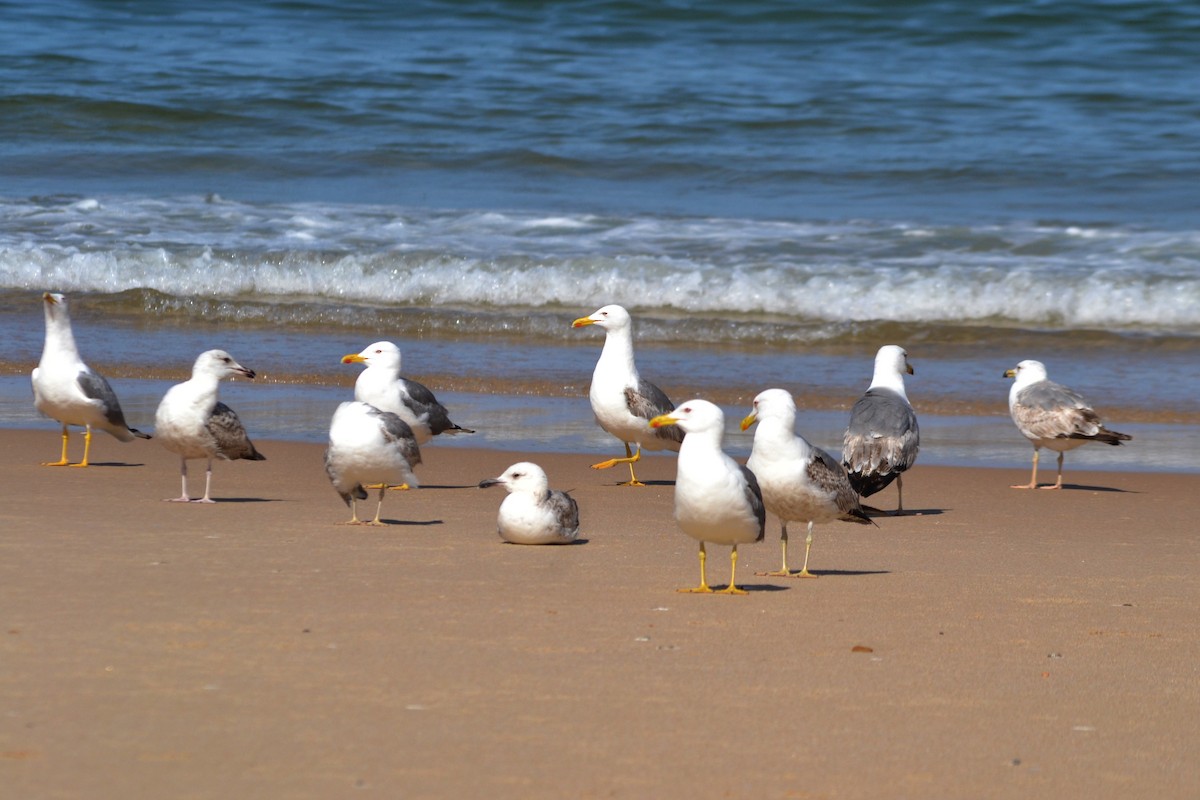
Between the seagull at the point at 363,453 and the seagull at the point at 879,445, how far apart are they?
197cm

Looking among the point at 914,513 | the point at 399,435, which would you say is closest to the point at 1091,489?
the point at 914,513

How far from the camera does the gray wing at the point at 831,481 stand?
611 cm

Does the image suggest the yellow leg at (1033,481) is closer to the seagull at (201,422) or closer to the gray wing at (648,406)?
the gray wing at (648,406)

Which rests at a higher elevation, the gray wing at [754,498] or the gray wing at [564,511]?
the gray wing at [754,498]

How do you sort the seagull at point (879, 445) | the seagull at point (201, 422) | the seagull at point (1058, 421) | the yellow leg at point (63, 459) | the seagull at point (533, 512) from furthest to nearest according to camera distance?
the seagull at point (1058, 421) < the yellow leg at point (63, 459) < the seagull at point (879, 445) < the seagull at point (201, 422) < the seagull at point (533, 512)

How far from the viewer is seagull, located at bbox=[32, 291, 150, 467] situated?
332 inches

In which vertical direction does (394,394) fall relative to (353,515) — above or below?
above

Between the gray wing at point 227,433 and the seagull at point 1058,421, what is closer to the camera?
the gray wing at point 227,433

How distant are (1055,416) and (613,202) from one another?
11.0m

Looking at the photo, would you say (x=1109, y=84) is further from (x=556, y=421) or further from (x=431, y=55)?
(x=556, y=421)

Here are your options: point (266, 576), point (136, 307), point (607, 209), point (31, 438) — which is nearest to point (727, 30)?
point (607, 209)

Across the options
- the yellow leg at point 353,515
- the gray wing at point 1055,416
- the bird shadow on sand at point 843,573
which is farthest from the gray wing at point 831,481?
the gray wing at point 1055,416

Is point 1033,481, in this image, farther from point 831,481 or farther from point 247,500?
point 247,500

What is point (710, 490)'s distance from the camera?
5520mm
